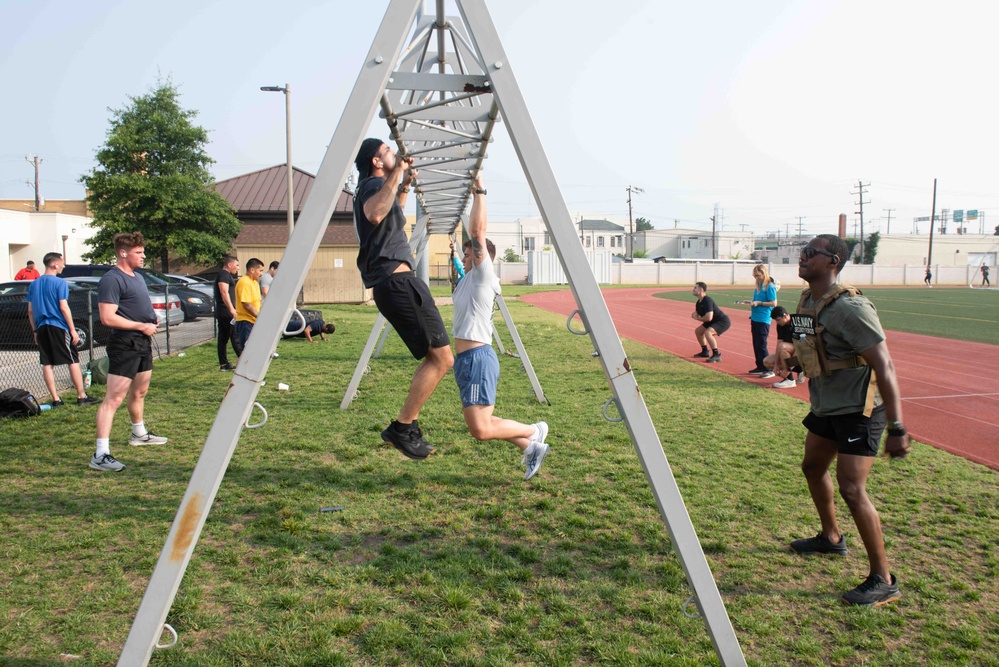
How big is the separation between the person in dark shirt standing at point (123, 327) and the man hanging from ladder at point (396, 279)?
2869 millimetres

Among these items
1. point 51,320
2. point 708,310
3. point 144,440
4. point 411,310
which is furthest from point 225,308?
point 708,310

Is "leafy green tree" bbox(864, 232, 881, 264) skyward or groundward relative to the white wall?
skyward

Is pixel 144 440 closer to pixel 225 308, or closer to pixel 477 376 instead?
pixel 477 376

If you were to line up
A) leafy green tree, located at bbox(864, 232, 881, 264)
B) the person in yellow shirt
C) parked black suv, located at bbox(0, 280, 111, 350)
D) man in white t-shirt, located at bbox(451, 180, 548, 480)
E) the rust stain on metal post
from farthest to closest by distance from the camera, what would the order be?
leafy green tree, located at bbox(864, 232, 881, 264) → parked black suv, located at bbox(0, 280, 111, 350) → the person in yellow shirt → man in white t-shirt, located at bbox(451, 180, 548, 480) → the rust stain on metal post

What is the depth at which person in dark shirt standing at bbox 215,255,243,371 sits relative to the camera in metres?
11.3

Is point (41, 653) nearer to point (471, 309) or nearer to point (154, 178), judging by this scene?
point (471, 309)

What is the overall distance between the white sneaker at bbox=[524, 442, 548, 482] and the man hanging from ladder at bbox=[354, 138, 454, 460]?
0.91 metres

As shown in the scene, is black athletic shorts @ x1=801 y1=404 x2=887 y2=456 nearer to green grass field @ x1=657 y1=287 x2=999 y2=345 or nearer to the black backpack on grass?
the black backpack on grass

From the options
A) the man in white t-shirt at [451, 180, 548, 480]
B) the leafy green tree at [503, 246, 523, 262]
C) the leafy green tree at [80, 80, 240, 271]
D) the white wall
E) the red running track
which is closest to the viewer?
the man in white t-shirt at [451, 180, 548, 480]

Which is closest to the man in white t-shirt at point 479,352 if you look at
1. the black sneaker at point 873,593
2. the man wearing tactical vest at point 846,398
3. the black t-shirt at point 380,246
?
the black t-shirt at point 380,246

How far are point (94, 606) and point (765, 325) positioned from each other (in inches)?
404

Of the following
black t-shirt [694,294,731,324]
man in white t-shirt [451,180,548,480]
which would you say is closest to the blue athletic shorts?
man in white t-shirt [451,180,548,480]

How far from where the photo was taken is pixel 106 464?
5.57 metres

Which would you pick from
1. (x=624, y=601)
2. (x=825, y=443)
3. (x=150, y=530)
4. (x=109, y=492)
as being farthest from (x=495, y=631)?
(x=109, y=492)
